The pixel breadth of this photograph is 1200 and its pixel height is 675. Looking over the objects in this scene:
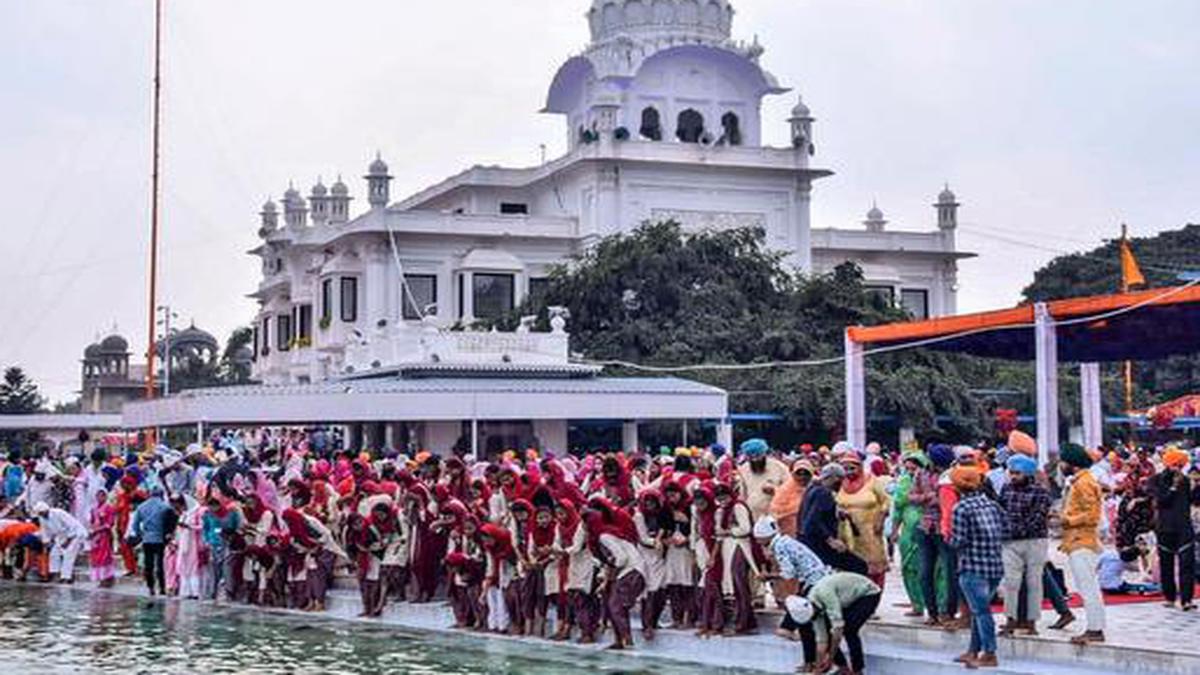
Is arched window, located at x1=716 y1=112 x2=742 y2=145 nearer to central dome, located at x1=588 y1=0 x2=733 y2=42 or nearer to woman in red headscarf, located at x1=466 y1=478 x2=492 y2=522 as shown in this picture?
central dome, located at x1=588 y1=0 x2=733 y2=42

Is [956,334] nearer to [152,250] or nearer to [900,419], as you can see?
[900,419]

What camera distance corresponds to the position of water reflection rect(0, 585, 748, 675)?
13016 mm

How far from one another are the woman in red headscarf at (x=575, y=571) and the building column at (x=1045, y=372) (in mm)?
11550

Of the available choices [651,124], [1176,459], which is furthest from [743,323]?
[1176,459]

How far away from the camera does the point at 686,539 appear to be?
1341 cm

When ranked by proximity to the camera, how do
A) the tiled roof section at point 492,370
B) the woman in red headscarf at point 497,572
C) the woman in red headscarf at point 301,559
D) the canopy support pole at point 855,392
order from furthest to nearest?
the tiled roof section at point 492,370 < the canopy support pole at point 855,392 < the woman in red headscarf at point 301,559 < the woman in red headscarf at point 497,572

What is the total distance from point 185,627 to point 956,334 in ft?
45.8

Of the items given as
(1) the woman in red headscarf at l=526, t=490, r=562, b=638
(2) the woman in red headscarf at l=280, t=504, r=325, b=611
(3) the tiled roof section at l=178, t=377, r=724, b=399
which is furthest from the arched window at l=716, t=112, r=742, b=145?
(1) the woman in red headscarf at l=526, t=490, r=562, b=638

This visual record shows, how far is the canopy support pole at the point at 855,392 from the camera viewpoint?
90.3 ft

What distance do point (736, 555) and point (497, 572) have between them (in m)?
2.47

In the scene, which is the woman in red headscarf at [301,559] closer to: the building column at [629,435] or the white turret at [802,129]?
the building column at [629,435]

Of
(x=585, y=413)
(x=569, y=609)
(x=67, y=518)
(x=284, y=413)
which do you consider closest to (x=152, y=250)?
(x=284, y=413)

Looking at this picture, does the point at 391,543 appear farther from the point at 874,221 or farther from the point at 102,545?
the point at 874,221

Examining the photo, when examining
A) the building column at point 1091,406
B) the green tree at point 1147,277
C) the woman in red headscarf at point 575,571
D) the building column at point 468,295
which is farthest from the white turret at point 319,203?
the woman in red headscarf at point 575,571
